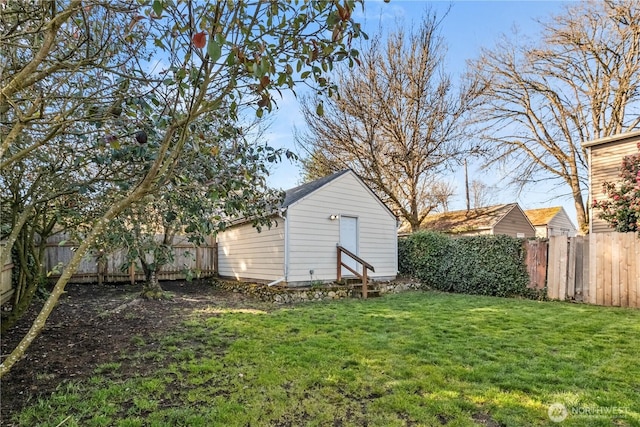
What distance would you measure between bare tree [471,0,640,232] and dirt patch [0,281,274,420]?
1503cm

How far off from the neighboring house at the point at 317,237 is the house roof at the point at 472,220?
324 inches

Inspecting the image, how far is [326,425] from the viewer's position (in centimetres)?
269

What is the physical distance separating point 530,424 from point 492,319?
398 centimetres

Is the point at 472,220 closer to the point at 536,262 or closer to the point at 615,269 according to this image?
the point at 536,262

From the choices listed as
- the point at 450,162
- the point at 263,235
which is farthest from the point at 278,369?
the point at 450,162

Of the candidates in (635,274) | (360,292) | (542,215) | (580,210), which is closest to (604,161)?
(635,274)

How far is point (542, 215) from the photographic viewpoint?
77.6 ft

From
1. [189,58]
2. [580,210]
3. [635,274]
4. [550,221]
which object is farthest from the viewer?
[550,221]

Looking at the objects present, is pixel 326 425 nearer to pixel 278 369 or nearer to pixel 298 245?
pixel 278 369

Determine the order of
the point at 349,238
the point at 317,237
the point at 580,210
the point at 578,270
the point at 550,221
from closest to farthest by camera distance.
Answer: the point at 578,270 → the point at 317,237 → the point at 349,238 → the point at 580,210 → the point at 550,221

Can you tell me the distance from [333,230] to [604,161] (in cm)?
889

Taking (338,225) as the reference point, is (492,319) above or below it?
below

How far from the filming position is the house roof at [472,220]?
18494 millimetres

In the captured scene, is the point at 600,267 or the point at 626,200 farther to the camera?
the point at 626,200
